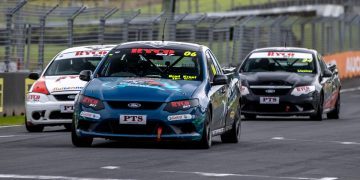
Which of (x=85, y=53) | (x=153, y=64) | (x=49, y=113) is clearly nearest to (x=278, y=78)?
(x=85, y=53)

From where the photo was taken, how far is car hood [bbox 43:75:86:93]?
2055cm

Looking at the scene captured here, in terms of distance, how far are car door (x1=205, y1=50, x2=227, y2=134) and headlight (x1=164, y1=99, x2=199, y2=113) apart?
2.16 ft

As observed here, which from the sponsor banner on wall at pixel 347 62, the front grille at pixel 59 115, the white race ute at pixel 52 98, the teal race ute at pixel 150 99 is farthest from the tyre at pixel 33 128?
the sponsor banner on wall at pixel 347 62

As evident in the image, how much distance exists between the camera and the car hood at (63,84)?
2055cm

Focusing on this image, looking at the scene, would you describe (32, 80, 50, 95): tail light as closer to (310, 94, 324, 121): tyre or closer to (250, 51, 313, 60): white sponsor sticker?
(310, 94, 324, 121): tyre

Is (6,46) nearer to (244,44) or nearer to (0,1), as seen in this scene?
(0,1)

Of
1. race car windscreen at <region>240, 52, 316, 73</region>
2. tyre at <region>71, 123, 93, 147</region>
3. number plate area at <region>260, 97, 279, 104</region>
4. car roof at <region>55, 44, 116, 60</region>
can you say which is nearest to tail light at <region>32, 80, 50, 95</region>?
car roof at <region>55, 44, 116, 60</region>

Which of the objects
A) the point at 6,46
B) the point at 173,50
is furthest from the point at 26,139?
the point at 6,46

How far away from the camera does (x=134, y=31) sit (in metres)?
35.6

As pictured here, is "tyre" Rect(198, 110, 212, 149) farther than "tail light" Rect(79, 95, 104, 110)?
Yes

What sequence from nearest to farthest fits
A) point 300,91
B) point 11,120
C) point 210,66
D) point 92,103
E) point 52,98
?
point 92,103 → point 210,66 → point 52,98 → point 11,120 → point 300,91

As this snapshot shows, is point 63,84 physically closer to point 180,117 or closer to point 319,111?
point 180,117

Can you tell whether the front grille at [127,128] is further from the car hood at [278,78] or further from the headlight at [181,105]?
the car hood at [278,78]

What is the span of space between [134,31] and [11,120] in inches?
436
